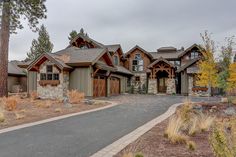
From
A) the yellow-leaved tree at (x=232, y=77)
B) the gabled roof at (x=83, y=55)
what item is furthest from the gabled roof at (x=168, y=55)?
the yellow-leaved tree at (x=232, y=77)

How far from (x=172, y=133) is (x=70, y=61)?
18568mm

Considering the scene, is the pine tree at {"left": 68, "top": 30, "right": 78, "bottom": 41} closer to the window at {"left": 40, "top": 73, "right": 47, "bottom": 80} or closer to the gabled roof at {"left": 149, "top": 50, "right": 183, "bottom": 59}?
the gabled roof at {"left": 149, "top": 50, "right": 183, "bottom": 59}

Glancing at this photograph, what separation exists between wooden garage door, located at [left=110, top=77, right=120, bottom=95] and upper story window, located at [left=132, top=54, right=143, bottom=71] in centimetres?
602

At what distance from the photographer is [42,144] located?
23.2ft

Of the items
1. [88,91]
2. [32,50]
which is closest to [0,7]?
[88,91]

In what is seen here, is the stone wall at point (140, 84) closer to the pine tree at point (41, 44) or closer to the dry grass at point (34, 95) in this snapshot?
the dry grass at point (34, 95)

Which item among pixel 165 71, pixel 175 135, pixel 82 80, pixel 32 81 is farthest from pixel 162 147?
pixel 165 71

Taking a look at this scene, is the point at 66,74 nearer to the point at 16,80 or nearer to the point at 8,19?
the point at 8,19

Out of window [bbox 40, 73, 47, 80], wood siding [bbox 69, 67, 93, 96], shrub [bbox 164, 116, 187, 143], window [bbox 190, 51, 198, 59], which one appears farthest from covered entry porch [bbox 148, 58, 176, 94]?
shrub [bbox 164, 116, 187, 143]

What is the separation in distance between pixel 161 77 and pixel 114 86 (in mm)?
8256

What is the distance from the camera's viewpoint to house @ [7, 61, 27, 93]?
33.8 metres

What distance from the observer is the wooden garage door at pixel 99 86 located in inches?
1002

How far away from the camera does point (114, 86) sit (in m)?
31.3

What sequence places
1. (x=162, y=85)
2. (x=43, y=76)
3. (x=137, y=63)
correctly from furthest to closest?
(x=137, y=63) → (x=162, y=85) → (x=43, y=76)
